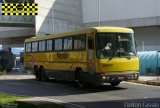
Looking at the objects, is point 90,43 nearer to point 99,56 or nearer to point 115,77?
point 99,56

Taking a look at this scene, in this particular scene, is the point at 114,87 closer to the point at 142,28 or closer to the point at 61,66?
the point at 61,66

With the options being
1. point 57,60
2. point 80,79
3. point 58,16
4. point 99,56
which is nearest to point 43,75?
point 57,60

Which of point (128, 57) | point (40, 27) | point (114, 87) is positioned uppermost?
point (40, 27)

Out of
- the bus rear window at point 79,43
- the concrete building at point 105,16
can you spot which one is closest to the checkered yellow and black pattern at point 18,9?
the concrete building at point 105,16

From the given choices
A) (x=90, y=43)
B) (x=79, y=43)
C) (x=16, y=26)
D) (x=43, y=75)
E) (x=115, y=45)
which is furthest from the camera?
(x=16, y=26)

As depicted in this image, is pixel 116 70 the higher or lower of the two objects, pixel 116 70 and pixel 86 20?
the lower

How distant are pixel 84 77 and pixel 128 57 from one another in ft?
8.20

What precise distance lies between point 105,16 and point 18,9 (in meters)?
14.9

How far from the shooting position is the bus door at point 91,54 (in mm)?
21391

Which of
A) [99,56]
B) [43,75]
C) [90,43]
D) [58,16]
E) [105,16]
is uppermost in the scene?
[105,16]

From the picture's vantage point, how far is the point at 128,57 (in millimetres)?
21516

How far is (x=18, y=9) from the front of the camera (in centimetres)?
5512

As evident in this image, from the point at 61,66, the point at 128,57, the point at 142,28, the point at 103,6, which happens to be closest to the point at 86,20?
the point at 103,6

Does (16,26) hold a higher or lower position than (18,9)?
lower
